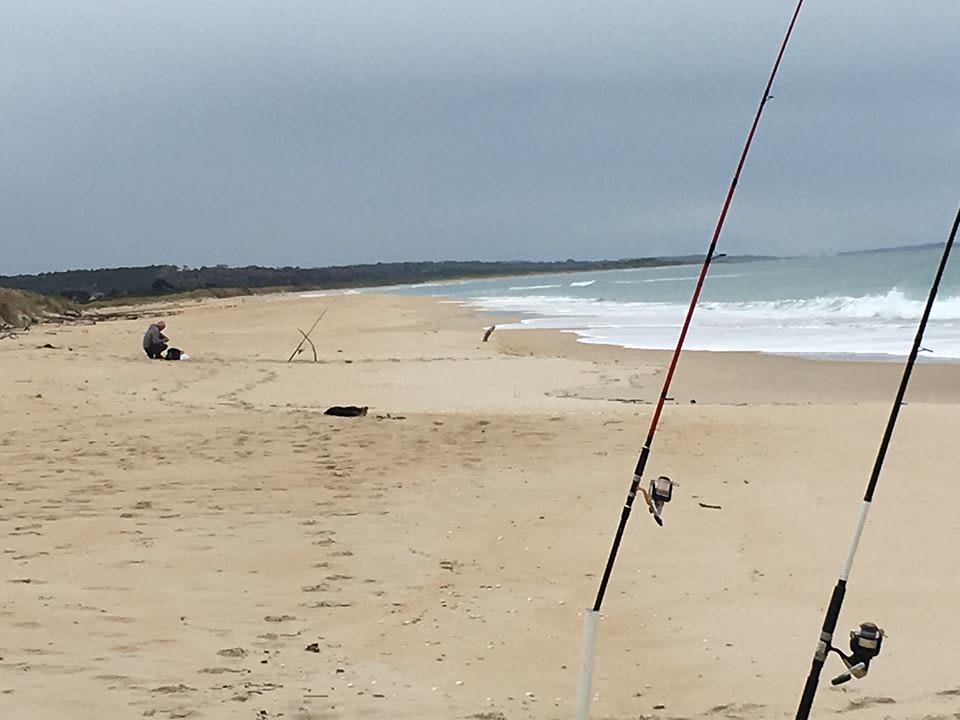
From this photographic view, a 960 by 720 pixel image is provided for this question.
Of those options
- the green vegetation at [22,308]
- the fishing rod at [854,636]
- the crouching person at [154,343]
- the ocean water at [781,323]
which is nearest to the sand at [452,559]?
the fishing rod at [854,636]

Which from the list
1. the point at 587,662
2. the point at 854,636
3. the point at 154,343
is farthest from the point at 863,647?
the point at 154,343

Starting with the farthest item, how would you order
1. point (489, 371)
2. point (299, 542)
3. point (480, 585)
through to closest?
1. point (489, 371)
2. point (299, 542)
3. point (480, 585)

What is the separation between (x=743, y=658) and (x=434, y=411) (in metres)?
6.82

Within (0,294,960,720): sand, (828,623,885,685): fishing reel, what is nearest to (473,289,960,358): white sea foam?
(0,294,960,720): sand

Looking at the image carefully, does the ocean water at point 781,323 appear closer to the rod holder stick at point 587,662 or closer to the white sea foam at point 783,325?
the white sea foam at point 783,325

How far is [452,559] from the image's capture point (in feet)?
18.8

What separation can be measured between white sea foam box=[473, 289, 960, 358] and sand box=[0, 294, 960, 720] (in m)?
8.61

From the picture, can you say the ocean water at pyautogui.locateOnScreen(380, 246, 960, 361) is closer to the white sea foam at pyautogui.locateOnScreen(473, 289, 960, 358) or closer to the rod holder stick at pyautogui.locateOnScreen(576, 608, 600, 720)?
the white sea foam at pyautogui.locateOnScreen(473, 289, 960, 358)

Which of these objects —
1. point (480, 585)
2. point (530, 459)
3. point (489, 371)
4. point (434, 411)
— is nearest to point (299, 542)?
point (480, 585)

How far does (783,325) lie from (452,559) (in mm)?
22239

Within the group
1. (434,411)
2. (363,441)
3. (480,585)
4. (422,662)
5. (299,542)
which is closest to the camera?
(422,662)

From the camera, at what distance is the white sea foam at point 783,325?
19.9 meters

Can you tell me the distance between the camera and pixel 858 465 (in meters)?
7.50

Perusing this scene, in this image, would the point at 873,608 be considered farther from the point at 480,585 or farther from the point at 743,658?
the point at 480,585
